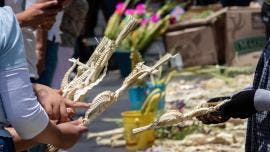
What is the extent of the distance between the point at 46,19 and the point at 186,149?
6.12 ft

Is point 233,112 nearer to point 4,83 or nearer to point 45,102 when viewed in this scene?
point 45,102

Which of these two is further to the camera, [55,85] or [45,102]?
[55,85]

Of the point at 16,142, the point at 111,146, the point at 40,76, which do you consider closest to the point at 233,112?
the point at 16,142

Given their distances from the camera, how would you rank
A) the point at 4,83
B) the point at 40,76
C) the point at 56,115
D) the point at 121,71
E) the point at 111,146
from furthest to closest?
the point at 121,71 → the point at 111,146 → the point at 40,76 → the point at 56,115 → the point at 4,83

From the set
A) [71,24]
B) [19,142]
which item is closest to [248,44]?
[71,24]

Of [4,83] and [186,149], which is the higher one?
[4,83]

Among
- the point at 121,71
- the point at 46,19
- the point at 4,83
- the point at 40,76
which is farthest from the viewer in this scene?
the point at 121,71

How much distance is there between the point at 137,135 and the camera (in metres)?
4.91

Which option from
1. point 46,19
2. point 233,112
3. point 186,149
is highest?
point 46,19

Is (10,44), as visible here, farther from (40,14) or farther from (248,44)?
(248,44)

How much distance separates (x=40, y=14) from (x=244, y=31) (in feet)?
19.2

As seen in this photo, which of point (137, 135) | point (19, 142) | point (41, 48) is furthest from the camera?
point (137, 135)

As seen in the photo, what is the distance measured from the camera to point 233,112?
276 centimetres

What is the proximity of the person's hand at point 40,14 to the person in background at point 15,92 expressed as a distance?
968mm
